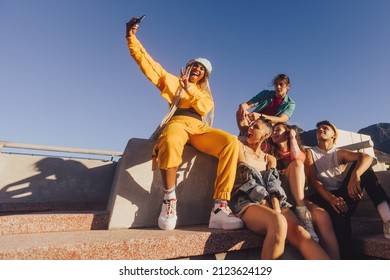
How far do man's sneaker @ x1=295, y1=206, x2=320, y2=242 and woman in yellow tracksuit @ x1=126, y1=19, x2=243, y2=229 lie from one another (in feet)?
2.28

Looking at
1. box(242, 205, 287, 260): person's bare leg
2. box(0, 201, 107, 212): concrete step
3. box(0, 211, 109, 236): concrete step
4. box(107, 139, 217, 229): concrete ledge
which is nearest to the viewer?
box(242, 205, 287, 260): person's bare leg

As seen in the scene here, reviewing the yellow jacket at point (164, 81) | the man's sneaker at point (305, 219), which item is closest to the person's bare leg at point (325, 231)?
the man's sneaker at point (305, 219)

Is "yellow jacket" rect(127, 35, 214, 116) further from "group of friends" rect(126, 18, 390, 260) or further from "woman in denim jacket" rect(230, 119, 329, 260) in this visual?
"woman in denim jacket" rect(230, 119, 329, 260)

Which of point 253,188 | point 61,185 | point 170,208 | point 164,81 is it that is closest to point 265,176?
point 253,188

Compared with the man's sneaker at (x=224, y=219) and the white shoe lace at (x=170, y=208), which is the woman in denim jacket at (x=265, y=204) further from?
the white shoe lace at (x=170, y=208)

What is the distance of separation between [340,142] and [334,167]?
3033 mm

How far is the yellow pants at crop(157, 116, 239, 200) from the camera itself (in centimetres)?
220

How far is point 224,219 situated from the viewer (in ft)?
6.91

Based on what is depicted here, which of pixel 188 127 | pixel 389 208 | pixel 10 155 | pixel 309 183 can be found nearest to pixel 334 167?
pixel 309 183

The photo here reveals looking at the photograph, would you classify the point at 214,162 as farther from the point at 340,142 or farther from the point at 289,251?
the point at 340,142

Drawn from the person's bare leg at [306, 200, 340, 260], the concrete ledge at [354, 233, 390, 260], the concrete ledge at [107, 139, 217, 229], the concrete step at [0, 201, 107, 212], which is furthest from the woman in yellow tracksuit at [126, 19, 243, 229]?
the concrete step at [0, 201, 107, 212]

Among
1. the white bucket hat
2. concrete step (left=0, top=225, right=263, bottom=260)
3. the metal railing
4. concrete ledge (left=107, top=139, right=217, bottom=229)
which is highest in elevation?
the white bucket hat

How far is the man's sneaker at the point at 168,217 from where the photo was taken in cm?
211

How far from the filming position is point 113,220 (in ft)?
7.16
